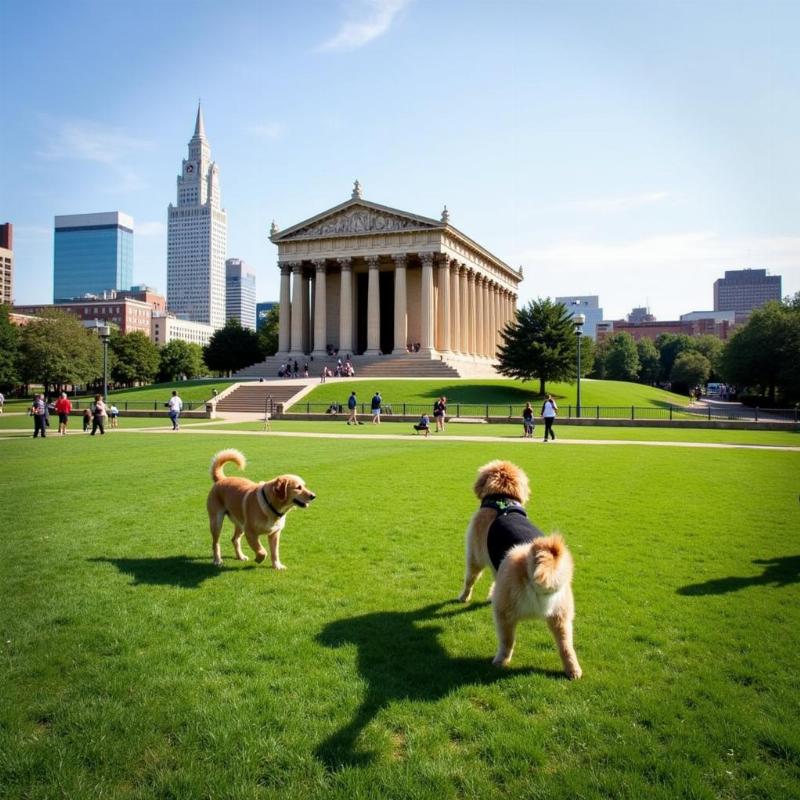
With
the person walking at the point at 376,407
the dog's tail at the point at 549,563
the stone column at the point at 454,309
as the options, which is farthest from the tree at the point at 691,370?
the dog's tail at the point at 549,563

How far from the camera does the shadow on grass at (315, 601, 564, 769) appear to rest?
13.7 feet

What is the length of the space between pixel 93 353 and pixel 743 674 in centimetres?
8774

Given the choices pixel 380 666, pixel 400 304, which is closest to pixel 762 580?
pixel 380 666

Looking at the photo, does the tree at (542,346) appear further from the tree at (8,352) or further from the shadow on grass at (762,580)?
the tree at (8,352)

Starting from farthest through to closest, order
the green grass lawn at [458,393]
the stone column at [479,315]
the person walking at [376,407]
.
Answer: the stone column at [479,315] → the green grass lawn at [458,393] → the person walking at [376,407]

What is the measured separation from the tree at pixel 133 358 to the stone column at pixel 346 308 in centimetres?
4407

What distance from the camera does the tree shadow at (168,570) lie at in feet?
23.6

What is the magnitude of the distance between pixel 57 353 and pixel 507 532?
81.5 meters

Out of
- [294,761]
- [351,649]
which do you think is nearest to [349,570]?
[351,649]

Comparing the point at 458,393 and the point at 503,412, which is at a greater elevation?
the point at 458,393

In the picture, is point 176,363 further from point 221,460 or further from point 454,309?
point 221,460

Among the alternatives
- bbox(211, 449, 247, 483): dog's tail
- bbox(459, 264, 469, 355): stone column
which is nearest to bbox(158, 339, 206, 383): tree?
bbox(459, 264, 469, 355): stone column

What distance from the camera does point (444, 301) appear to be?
72750 millimetres

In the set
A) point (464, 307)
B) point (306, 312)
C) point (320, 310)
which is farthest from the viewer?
point (464, 307)
